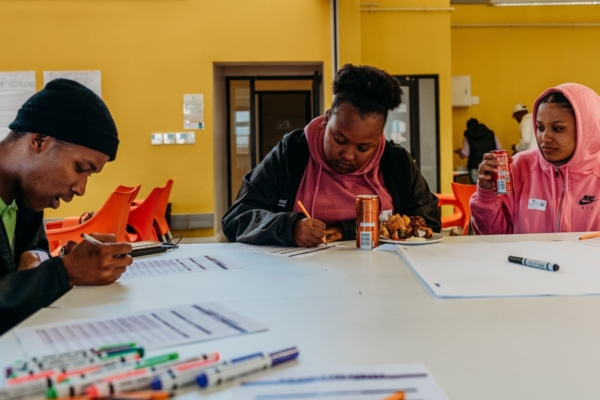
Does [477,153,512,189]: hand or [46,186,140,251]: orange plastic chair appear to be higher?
[477,153,512,189]: hand

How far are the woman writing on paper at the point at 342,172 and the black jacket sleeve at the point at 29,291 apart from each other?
0.72m

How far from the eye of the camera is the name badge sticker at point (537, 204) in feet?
6.48

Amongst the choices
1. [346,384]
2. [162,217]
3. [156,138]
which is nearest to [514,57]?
[156,138]

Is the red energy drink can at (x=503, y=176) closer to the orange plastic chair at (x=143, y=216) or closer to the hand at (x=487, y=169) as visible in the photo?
the hand at (x=487, y=169)

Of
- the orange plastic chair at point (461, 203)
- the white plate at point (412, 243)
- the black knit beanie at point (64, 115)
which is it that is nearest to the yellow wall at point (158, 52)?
the orange plastic chair at point (461, 203)

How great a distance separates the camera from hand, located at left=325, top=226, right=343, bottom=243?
1734 mm

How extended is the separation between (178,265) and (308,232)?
412 millimetres

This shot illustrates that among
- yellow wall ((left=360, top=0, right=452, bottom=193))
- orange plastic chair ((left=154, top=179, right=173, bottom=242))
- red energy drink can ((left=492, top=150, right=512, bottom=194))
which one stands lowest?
orange plastic chair ((left=154, top=179, right=173, bottom=242))

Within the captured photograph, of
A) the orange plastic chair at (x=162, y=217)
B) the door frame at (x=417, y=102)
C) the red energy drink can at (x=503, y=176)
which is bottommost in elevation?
the orange plastic chair at (x=162, y=217)

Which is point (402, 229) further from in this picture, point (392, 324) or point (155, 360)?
point (155, 360)

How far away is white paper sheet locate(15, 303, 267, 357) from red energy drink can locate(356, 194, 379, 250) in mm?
711

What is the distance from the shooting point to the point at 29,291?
3.33 feet

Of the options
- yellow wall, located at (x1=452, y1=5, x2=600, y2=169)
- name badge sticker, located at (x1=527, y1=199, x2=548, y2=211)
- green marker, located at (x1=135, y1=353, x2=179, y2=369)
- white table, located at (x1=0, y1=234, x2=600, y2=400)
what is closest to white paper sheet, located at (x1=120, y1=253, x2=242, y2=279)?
white table, located at (x1=0, y1=234, x2=600, y2=400)

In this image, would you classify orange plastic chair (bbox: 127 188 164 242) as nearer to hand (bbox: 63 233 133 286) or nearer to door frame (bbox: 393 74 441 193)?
hand (bbox: 63 233 133 286)
